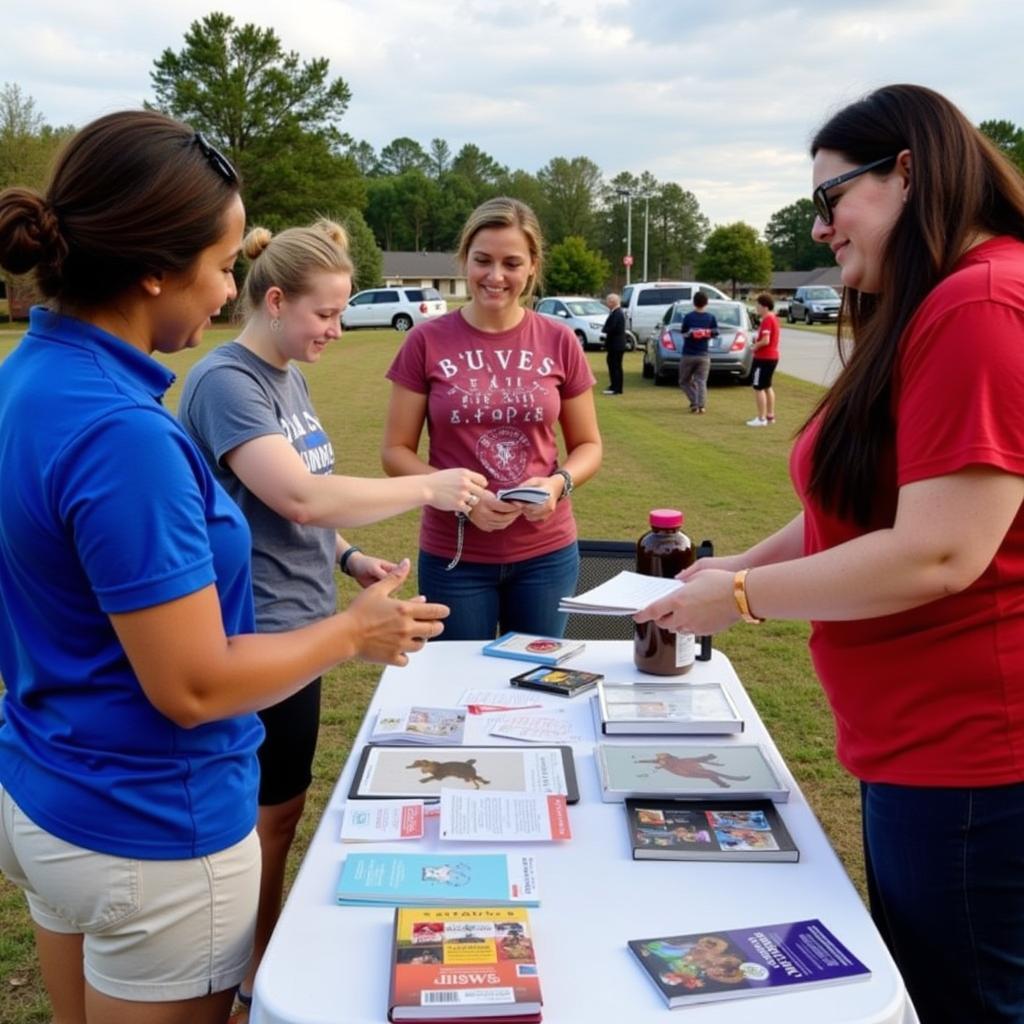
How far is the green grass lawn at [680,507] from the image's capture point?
3428 millimetres

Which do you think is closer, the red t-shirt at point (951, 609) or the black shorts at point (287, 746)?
the red t-shirt at point (951, 609)

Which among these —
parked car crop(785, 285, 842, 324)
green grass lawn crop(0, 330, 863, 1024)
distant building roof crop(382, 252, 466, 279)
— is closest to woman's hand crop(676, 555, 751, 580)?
green grass lawn crop(0, 330, 863, 1024)

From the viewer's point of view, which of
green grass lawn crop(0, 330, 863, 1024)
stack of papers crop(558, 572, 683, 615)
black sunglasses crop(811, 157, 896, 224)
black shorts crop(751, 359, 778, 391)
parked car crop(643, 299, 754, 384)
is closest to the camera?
black sunglasses crop(811, 157, 896, 224)

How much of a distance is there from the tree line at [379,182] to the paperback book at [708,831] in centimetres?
126

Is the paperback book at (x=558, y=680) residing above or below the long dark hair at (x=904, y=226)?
below

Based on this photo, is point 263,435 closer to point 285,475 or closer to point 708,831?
point 285,475

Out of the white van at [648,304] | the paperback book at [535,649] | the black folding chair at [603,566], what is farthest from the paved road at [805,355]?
the paperback book at [535,649]

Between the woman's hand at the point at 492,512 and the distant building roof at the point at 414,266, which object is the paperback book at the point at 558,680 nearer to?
the woman's hand at the point at 492,512

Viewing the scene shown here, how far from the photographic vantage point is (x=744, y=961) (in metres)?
1.30

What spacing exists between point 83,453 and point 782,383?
57.1 feet

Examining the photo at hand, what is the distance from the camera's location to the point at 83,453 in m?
1.21

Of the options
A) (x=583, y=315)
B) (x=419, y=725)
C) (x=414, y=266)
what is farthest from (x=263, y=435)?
(x=414, y=266)

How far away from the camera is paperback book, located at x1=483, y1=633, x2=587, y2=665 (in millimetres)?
2482

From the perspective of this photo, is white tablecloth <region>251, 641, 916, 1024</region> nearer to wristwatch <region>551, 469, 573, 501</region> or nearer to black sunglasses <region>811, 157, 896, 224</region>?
black sunglasses <region>811, 157, 896, 224</region>
